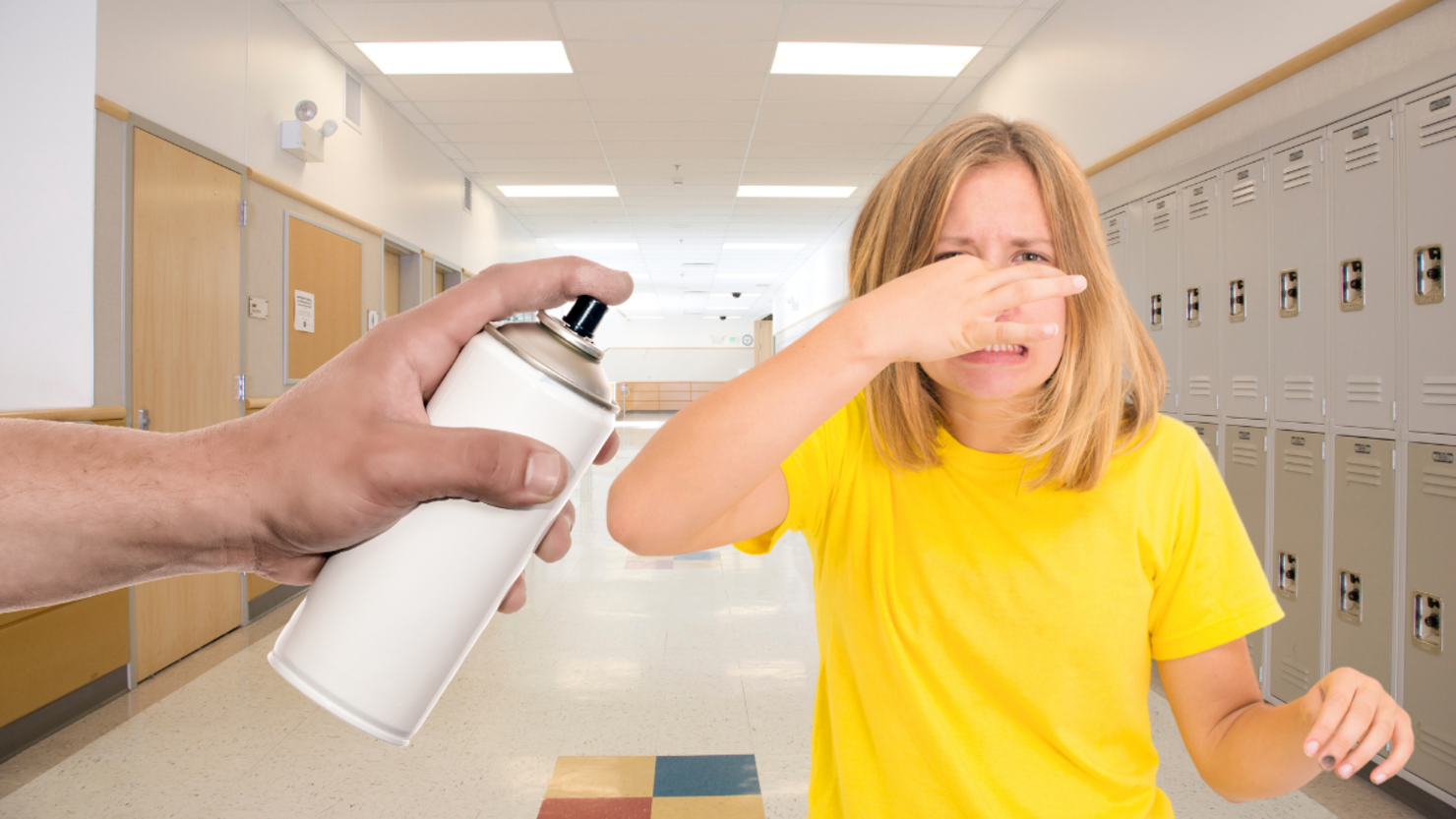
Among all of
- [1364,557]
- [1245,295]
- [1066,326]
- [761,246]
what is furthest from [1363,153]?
[761,246]

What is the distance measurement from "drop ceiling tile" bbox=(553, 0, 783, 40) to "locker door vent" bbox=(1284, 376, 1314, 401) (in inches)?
120

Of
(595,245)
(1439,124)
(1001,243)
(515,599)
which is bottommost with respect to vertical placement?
(515,599)

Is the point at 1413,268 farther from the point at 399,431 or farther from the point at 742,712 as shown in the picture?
the point at 399,431

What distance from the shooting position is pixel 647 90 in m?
5.27

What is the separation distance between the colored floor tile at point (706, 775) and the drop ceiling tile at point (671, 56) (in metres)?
3.94

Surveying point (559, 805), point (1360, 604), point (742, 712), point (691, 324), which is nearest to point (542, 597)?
point (742, 712)

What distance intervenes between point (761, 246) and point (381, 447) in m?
10.9

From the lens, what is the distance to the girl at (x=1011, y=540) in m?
0.88

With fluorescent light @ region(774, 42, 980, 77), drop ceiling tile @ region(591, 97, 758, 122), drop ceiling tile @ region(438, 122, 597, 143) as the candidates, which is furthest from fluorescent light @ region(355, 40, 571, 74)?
fluorescent light @ region(774, 42, 980, 77)

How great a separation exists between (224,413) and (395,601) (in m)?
3.75

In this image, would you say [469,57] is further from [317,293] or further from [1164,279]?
[1164,279]

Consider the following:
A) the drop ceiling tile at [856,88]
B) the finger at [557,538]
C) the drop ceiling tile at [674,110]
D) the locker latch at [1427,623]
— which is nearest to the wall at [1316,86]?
the locker latch at [1427,623]

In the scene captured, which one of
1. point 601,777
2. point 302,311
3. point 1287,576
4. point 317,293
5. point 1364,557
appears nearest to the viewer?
point 601,777

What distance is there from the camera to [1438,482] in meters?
2.08
